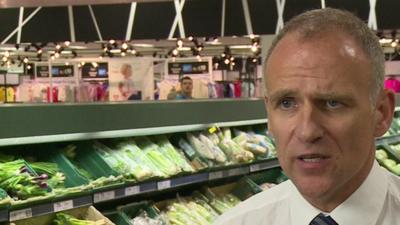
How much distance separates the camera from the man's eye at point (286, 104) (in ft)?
4.07

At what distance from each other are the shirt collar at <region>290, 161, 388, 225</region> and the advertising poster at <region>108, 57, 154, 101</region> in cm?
1173

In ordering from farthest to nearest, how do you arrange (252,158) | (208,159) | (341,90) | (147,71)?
(147,71), (252,158), (208,159), (341,90)

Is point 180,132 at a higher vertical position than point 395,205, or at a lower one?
lower

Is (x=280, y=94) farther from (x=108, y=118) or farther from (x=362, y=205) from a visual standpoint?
(x=108, y=118)

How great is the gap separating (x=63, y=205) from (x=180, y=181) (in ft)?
3.35

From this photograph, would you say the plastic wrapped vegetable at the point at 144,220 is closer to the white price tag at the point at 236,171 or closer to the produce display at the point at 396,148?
the white price tag at the point at 236,171

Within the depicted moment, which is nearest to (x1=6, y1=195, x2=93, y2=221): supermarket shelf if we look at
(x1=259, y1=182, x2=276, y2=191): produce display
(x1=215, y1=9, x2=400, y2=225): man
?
(x1=215, y1=9, x2=400, y2=225): man

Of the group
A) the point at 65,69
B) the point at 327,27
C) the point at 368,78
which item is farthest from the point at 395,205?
the point at 65,69

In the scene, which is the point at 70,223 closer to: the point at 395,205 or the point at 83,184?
the point at 83,184

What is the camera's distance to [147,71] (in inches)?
529

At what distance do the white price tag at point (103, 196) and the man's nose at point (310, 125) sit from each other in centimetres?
182

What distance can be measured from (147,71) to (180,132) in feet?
31.2

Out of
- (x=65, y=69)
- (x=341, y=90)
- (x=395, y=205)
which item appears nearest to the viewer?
(x=341, y=90)

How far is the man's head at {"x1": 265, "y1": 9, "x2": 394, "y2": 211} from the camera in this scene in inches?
47.1
